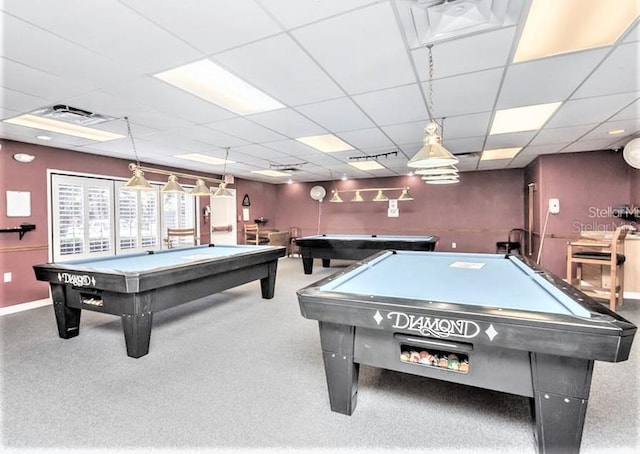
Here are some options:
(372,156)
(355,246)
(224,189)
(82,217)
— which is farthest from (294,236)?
(82,217)

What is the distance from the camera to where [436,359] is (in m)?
1.78

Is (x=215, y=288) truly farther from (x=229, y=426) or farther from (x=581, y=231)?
(x=581, y=231)

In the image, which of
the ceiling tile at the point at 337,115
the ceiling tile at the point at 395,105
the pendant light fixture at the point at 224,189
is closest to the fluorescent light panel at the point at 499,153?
the ceiling tile at the point at 395,105

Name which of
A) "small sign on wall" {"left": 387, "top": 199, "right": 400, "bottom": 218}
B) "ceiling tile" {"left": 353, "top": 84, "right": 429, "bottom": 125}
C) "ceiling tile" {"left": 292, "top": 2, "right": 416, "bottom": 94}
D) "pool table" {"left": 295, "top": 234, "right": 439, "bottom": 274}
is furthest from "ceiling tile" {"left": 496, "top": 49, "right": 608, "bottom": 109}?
"small sign on wall" {"left": 387, "top": 199, "right": 400, "bottom": 218}

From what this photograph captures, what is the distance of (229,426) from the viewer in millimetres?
1900

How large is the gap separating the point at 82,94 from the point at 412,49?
279cm

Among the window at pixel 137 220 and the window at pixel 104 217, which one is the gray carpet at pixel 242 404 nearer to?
the window at pixel 104 217

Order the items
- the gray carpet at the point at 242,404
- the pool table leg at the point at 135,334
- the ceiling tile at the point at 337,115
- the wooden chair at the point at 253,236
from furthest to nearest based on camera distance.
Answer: the wooden chair at the point at 253,236
the ceiling tile at the point at 337,115
the pool table leg at the point at 135,334
the gray carpet at the point at 242,404

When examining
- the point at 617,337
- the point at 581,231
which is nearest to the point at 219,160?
the point at 617,337

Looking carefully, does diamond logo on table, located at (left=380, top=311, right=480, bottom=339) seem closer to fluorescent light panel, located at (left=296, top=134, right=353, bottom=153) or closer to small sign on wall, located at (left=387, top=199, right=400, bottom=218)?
fluorescent light panel, located at (left=296, top=134, right=353, bottom=153)

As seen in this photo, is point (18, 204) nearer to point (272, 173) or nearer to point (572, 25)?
point (272, 173)

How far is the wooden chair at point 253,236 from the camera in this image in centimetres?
848

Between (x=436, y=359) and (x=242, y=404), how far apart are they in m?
1.30

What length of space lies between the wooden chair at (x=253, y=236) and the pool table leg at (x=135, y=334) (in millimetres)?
5458
